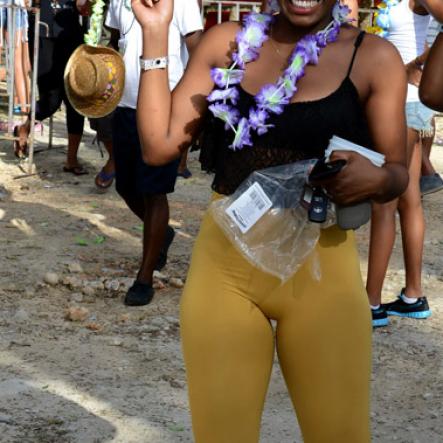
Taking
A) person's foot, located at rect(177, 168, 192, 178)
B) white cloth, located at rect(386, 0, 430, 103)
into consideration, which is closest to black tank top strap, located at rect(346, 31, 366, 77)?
white cloth, located at rect(386, 0, 430, 103)

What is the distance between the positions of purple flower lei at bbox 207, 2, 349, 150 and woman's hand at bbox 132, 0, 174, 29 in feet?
0.63

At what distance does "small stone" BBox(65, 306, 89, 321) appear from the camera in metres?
5.42

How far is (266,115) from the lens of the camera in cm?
267

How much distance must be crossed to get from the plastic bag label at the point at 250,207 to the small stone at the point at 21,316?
2976mm

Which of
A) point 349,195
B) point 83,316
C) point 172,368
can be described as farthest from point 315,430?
point 83,316

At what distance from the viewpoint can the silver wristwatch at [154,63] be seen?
9.07 feet

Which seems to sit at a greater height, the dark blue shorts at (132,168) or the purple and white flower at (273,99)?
the purple and white flower at (273,99)

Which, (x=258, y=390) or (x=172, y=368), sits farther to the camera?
(x=172, y=368)

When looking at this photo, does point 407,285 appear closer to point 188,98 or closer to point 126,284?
point 126,284

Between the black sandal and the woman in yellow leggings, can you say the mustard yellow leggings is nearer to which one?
the woman in yellow leggings

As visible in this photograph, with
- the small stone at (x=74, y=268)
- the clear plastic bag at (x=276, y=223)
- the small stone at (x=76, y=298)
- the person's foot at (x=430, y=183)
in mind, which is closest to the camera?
the clear plastic bag at (x=276, y=223)

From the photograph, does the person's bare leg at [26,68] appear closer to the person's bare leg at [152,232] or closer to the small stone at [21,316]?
the person's bare leg at [152,232]

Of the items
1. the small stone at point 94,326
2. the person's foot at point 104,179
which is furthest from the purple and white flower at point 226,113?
the person's foot at point 104,179

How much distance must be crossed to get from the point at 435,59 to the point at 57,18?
679cm
